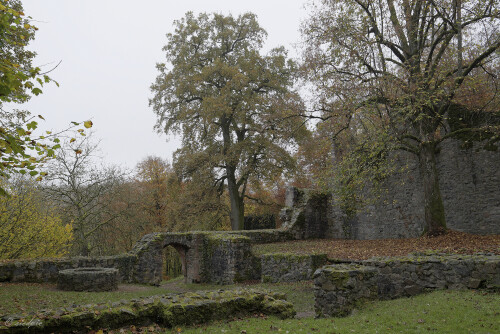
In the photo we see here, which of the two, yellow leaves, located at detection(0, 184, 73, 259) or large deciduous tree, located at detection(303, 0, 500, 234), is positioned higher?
large deciduous tree, located at detection(303, 0, 500, 234)

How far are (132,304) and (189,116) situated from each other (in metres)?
18.6

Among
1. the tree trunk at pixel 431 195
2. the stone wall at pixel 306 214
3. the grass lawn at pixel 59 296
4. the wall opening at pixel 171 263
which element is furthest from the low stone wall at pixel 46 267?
the wall opening at pixel 171 263

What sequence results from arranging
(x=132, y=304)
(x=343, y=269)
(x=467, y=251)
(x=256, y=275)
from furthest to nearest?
1. (x=256, y=275)
2. (x=467, y=251)
3. (x=343, y=269)
4. (x=132, y=304)

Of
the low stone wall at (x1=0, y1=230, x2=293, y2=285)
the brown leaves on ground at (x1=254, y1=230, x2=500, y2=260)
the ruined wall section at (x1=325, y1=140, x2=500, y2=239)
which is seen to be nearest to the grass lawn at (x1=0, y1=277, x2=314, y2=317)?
the low stone wall at (x1=0, y1=230, x2=293, y2=285)

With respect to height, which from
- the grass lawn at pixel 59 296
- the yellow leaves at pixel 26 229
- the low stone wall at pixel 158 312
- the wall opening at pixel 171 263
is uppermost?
the yellow leaves at pixel 26 229

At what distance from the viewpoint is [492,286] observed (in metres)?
7.23

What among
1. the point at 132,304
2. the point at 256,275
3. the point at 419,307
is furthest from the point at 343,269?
the point at 256,275

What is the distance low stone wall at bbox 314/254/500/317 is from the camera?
24.7 ft

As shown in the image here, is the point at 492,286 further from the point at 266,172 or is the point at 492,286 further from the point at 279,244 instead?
the point at 266,172

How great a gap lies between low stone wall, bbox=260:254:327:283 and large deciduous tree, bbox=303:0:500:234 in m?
3.98

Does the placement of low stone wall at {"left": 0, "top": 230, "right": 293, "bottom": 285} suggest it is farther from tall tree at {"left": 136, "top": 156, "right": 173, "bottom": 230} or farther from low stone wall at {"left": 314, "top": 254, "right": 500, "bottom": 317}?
tall tree at {"left": 136, "top": 156, "right": 173, "bottom": 230}

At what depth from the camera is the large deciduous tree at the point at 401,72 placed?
1223 cm

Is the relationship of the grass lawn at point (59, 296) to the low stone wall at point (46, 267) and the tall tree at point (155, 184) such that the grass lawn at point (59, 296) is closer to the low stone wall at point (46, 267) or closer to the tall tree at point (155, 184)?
the low stone wall at point (46, 267)

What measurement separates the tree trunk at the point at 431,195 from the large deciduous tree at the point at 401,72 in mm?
32
